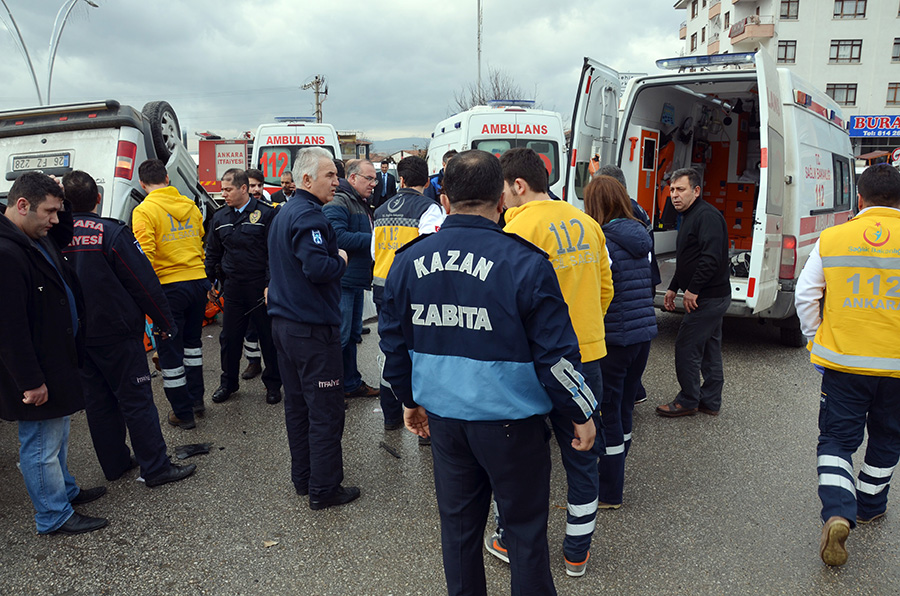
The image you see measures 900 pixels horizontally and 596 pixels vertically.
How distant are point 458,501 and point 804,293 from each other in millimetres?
2264

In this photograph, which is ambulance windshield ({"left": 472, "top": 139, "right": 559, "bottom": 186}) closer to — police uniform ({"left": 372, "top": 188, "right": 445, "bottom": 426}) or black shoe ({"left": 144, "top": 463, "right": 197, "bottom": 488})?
police uniform ({"left": 372, "top": 188, "right": 445, "bottom": 426})

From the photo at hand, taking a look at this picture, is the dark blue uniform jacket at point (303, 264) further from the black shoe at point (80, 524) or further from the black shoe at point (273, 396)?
the black shoe at point (273, 396)

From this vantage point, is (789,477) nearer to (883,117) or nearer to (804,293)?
(804,293)

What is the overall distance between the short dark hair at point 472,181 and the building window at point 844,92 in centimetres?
4753

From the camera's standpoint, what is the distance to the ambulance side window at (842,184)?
7.50 metres

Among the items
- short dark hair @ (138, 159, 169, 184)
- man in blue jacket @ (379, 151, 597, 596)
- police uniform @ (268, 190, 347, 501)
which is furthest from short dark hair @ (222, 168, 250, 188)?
man in blue jacket @ (379, 151, 597, 596)

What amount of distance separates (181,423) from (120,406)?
98 cm

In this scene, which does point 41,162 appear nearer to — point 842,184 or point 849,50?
point 842,184

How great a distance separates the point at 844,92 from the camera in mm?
40188

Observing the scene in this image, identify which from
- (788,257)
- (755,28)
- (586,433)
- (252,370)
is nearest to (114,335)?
(252,370)

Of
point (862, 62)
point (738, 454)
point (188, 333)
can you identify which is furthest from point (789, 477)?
point (862, 62)

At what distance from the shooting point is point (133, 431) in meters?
3.76

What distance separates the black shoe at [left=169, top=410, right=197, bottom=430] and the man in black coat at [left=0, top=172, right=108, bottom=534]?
1.33 metres

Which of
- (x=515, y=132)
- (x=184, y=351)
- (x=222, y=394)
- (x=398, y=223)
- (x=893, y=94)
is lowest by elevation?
(x=222, y=394)
